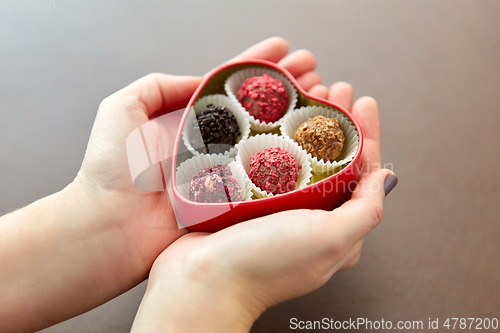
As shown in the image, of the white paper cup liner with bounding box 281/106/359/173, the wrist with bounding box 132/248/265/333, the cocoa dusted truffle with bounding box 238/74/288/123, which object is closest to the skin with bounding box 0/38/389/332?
the wrist with bounding box 132/248/265/333

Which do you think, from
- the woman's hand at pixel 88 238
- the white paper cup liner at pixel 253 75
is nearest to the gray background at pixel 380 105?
the woman's hand at pixel 88 238

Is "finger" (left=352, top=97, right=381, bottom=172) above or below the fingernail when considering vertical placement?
above

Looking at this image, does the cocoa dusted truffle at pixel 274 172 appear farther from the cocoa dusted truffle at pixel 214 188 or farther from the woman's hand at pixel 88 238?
the woman's hand at pixel 88 238

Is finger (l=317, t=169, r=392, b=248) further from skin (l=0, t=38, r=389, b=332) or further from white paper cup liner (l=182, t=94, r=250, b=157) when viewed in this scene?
white paper cup liner (l=182, t=94, r=250, b=157)

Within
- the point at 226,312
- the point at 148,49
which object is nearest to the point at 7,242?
the point at 226,312

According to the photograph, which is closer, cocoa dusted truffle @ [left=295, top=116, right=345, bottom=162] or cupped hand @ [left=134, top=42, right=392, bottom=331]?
cupped hand @ [left=134, top=42, right=392, bottom=331]

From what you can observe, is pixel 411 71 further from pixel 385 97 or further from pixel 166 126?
pixel 166 126

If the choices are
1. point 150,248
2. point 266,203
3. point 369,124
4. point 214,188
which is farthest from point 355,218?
point 150,248
